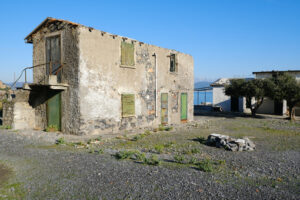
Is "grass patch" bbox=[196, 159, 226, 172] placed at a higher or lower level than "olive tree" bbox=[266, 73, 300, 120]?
lower

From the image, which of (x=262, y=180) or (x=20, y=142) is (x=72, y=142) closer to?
(x=20, y=142)

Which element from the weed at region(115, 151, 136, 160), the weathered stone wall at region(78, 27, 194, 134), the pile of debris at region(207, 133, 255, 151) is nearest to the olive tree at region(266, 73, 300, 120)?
the weathered stone wall at region(78, 27, 194, 134)

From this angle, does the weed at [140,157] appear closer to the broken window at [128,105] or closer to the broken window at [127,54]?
the broken window at [128,105]

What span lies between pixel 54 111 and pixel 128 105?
376 centimetres

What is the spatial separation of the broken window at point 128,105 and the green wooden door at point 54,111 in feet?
10.5

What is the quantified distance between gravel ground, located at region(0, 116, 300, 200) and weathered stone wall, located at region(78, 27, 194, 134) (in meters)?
3.29

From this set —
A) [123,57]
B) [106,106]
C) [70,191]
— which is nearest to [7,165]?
[70,191]

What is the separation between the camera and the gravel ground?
4.49m

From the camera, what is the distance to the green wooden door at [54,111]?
37.0 feet

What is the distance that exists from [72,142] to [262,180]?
6.86 meters

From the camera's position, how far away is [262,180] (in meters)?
5.24

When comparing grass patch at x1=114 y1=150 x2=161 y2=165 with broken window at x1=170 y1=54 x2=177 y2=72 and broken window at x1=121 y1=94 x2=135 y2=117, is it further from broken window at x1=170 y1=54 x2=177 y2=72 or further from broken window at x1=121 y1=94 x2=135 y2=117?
broken window at x1=170 y1=54 x2=177 y2=72

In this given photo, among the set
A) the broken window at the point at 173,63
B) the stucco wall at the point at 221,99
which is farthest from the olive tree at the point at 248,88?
the broken window at the point at 173,63

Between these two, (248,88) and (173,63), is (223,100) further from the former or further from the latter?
(173,63)
